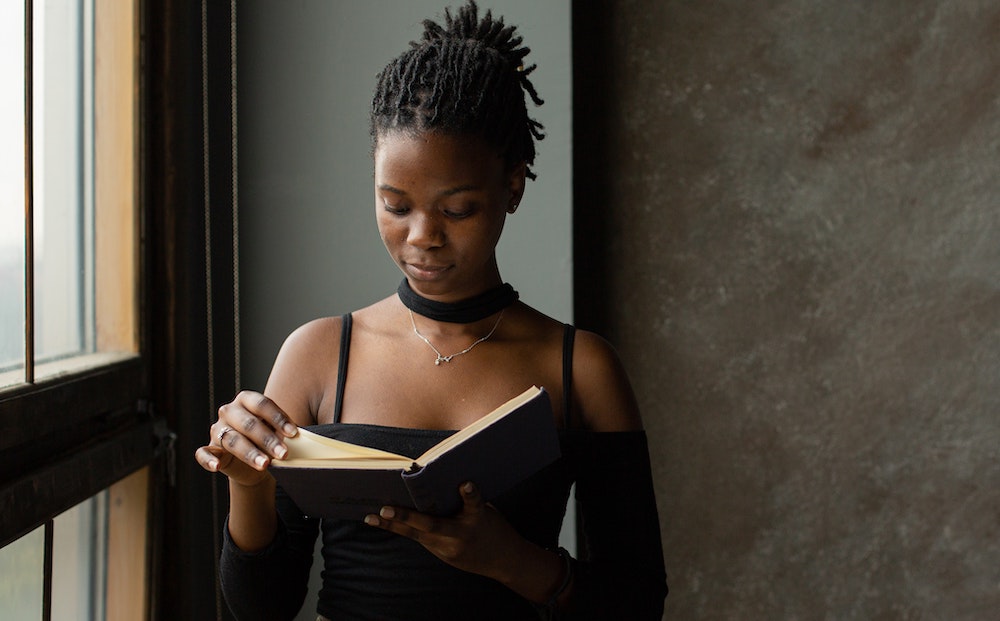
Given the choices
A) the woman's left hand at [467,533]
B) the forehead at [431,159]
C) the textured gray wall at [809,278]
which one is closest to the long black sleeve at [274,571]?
the woman's left hand at [467,533]

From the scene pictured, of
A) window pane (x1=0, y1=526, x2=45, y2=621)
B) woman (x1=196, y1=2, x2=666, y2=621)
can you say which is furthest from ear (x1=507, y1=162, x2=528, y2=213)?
window pane (x1=0, y1=526, x2=45, y2=621)

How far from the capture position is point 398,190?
1.15m

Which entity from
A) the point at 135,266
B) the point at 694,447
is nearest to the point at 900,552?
the point at 694,447

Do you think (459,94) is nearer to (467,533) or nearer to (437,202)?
(437,202)

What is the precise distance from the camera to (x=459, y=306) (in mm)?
1290

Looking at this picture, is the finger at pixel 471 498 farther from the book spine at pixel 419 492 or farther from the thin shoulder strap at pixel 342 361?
the thin shoulder strap at pixel 342 361

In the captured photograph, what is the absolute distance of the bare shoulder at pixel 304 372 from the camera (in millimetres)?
1244

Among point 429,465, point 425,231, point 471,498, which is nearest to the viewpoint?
point 429,465

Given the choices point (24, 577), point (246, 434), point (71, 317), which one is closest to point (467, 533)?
point (246, 434)

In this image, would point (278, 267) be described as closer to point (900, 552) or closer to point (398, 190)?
point (398, 190)

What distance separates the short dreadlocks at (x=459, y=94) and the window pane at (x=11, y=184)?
1.64ft

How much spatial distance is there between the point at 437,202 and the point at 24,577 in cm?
79

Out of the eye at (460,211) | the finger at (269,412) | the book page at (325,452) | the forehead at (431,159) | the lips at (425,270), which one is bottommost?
the book page at (325,452)

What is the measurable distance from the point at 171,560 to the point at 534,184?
104 cm
